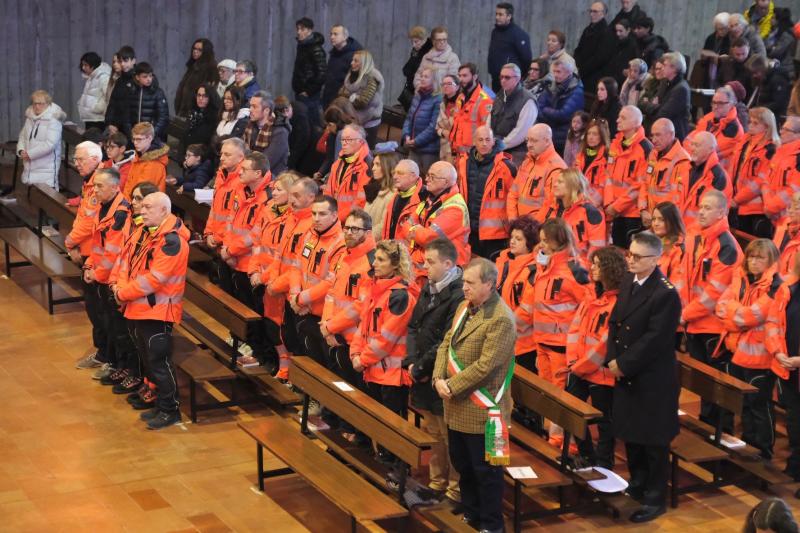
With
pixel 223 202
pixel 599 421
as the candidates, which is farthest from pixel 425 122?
pixel 599 421

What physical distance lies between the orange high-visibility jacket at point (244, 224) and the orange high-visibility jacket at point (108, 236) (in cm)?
92

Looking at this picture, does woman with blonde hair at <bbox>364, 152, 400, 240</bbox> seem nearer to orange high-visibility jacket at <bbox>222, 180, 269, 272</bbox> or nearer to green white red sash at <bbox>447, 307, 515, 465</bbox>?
orange high-visibility jacket at <bbox>222, 180, 269, 272</bbox>

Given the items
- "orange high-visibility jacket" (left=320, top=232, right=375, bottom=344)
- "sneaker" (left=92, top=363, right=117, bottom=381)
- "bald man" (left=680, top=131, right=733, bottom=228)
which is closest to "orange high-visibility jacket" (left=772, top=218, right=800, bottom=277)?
"bald man" (left=680, top=131, right=733, bottom=228)

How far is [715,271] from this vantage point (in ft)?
30.1

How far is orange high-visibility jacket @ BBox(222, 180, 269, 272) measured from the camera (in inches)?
422

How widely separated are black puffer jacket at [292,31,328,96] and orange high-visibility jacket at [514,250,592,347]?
782 centimetres

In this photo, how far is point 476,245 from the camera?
39.3 feet

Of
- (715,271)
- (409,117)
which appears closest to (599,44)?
(409,117)

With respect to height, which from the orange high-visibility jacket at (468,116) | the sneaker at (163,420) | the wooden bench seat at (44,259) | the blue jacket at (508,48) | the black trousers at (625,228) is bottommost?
the sneaker at (163,420)

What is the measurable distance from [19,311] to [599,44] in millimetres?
8327

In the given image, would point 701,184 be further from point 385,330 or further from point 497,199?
point 385,330

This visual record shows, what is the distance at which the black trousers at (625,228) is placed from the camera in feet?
39.9

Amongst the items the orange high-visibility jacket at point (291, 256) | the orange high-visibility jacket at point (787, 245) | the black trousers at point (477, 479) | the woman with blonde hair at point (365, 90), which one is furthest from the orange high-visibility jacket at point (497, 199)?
the black trousers at point (477, 479)

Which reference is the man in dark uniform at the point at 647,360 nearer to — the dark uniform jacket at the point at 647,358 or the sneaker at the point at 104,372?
the dark uniform jacket at the point at 647,358
